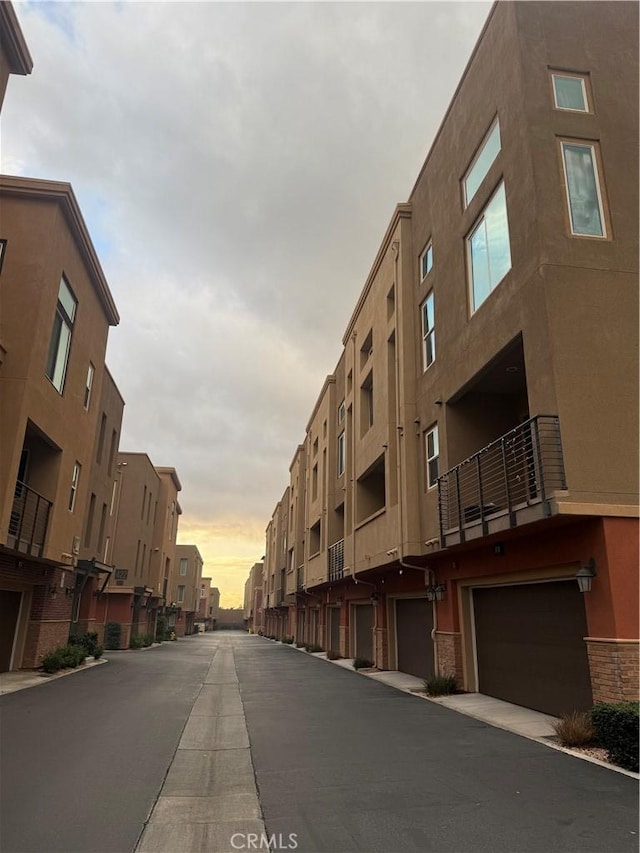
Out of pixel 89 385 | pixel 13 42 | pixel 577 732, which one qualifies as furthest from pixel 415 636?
pixel 13 42

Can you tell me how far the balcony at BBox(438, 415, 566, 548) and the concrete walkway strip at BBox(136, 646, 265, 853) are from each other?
548cm

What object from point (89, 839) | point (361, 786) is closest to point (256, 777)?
point (361, 786)

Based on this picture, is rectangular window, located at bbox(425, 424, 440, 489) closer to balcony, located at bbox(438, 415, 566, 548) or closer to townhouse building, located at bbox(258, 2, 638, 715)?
townhouse building, located at bbox(258, 2, 638, 715)

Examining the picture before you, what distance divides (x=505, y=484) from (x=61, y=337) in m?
12.4

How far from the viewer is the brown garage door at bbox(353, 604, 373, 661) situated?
22.1 metres

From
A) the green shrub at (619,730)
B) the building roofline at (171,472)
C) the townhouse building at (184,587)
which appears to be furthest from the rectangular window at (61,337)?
the townhouse building at (184,587)

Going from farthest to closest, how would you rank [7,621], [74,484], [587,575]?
[74,484] → [7,621] → [587,575]

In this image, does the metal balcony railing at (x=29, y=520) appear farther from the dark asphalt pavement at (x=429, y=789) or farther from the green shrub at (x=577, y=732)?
the green shrub at (x=577, y=732)

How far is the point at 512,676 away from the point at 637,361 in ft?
21.8

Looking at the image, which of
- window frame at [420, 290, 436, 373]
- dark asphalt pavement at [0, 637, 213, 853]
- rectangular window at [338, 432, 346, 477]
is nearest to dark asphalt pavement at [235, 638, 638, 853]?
dark asphalt pavement at [0, 637, 213, 853]

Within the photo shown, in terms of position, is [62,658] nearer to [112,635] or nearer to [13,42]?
[13,42]

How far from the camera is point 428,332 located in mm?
15445

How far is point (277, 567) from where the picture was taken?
5284 cm

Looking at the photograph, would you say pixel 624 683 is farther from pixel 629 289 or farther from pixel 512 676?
pixel 629 289
